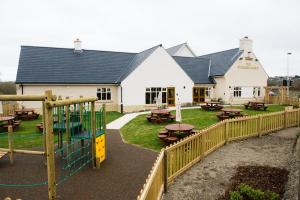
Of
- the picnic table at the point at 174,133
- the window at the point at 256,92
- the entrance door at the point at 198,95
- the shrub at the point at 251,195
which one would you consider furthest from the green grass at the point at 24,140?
the window at the point at 256,92

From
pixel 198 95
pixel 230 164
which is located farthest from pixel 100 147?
pixel 198 95

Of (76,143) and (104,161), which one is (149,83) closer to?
(76,143)

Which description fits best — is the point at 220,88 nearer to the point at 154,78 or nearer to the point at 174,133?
the point at 154,78

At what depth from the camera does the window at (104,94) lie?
27297 millimetres

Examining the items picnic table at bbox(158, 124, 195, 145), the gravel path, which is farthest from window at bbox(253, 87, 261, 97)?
picnic table at bbox(158, 124, 195, 145)

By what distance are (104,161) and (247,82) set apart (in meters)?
28.9

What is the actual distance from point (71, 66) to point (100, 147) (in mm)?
19915

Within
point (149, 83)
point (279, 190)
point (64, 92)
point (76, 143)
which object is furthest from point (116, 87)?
point (279, 190)

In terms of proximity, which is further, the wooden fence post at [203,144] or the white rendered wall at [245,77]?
the white rendered wall at [245,77]

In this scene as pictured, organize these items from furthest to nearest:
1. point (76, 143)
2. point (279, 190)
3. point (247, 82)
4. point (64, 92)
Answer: point (247, 82), point (64, 92), point (76, 143), point (279, 190)

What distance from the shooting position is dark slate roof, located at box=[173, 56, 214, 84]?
109 ft

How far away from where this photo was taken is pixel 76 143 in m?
Result: 13.5

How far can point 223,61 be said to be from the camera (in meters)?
35.2

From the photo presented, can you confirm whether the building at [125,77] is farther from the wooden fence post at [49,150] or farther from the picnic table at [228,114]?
the wooden fence post at [49,150]
